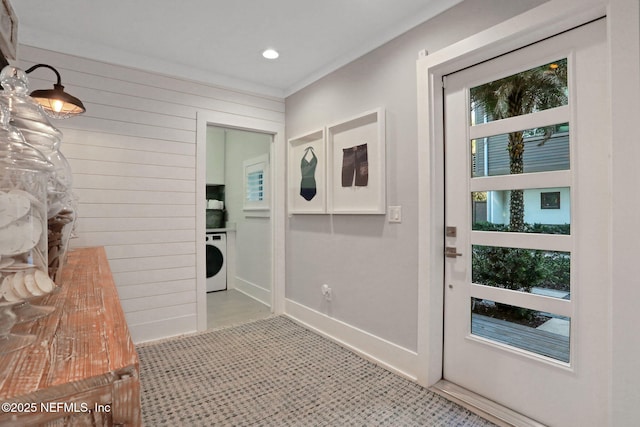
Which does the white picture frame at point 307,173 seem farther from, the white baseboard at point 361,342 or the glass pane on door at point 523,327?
the glass pane on door at point 523,327

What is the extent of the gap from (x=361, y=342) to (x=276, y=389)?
83cm

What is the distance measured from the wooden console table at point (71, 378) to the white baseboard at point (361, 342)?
2.13 meters

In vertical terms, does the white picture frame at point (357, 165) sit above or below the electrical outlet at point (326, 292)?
above

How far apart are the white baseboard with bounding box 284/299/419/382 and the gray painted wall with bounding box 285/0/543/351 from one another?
52mm

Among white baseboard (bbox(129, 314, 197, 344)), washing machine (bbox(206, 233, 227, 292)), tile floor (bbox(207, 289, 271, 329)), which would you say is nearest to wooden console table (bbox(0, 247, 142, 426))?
white baseboard (bbox(129, 314, 197, 344))

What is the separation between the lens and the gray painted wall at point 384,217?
6.94 ft

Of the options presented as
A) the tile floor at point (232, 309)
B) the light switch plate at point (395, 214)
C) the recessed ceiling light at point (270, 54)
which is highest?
the recessed ceiling light at point (270, 54)

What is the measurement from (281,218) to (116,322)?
2.98 m

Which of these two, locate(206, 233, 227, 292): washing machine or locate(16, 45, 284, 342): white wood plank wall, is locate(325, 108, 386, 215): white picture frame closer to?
locate(16, 45, 284, 342): white wood plank wall

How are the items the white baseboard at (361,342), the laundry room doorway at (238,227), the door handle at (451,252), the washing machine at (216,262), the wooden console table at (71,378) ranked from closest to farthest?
the wooden console table at (71,378) < the door handle at (451,252) < the white baseboard at (361,342) < the laundry room doorway at (238,227) < the washing machine at (216,262)

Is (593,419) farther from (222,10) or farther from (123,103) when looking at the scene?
(123,103)

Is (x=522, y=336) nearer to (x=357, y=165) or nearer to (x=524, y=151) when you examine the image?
(x=524, y=151)

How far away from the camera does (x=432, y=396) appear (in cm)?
204

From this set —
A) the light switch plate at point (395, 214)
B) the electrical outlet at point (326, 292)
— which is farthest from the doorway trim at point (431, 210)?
the electrical outlet at point (326, 292)
